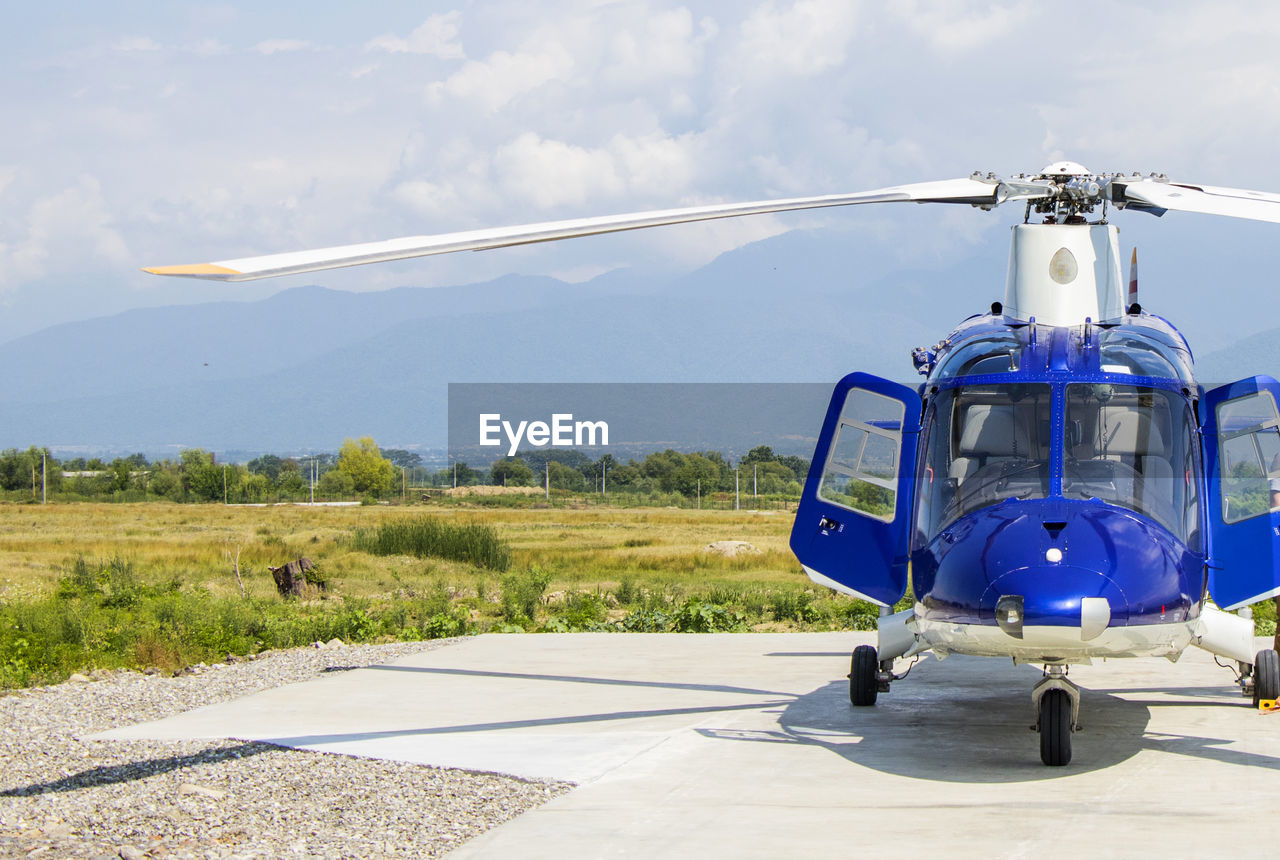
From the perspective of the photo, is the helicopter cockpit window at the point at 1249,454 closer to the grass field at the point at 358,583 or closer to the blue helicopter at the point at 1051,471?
the blue helicopter at the point at 1051,471

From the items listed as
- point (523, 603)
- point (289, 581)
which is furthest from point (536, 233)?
point (289, 581)

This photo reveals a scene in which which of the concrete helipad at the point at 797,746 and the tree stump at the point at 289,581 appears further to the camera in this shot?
the tree stump at the point at 289,581

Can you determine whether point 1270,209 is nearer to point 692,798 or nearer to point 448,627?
point 692,798

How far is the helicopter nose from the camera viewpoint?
572 centimetres

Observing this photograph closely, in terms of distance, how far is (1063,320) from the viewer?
746cm

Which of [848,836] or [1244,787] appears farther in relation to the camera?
[1244,787]

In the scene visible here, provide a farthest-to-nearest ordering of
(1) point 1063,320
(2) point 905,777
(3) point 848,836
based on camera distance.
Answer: (1) point 1063,320 → (2) point 905,777 → (3) point 848,836

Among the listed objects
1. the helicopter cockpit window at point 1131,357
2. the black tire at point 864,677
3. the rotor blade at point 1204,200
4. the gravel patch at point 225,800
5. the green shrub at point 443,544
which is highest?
the rotor blade at point 1204,200

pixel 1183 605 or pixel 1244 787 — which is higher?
pixel 1183 605

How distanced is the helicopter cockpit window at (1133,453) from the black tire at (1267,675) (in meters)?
2.04

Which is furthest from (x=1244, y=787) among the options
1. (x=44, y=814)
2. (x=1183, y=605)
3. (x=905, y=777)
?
(x=44, y=814)

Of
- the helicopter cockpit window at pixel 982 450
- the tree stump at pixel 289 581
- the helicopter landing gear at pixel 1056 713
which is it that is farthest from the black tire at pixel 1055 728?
the tree stump at pixel 289 581

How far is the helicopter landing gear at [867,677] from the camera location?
337 inches

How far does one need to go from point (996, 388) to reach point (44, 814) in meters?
5.29
